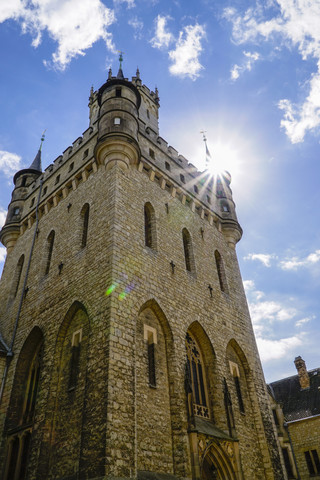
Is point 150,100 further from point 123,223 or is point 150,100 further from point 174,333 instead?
point 174,333

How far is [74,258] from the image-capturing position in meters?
12.6

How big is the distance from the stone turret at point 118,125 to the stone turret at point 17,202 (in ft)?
22.3

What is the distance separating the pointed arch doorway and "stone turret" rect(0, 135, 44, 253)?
1255cm

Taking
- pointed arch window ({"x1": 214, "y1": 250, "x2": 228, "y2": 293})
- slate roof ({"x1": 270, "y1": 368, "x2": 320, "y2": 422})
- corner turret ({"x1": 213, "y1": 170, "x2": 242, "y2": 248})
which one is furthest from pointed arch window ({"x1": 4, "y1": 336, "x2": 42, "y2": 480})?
slate roof ({"x1": 270, "y1": 368, "x2": 320, "y2": 422})

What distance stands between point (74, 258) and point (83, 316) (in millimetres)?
2318

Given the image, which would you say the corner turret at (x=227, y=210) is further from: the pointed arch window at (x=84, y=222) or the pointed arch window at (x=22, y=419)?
the pointed arch window at (x=22, y=419)

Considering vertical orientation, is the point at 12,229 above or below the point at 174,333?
above

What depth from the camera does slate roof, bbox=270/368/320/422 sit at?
2367 cm

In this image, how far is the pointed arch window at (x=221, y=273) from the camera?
16.0 m

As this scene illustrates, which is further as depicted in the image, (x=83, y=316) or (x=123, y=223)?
(x=123, y=223)

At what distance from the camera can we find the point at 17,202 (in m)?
19.1

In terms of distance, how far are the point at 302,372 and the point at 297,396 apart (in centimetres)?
194

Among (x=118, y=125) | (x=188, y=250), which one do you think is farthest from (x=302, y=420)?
(x=118, y=125)

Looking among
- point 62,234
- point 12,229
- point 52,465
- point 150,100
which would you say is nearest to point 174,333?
point 52,465
